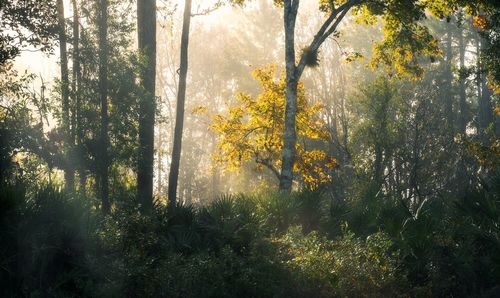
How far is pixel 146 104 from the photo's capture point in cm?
2277

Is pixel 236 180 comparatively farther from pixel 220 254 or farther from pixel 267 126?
pixel 220 254

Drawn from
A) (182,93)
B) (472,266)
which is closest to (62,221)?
(472,266)

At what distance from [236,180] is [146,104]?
2416 centimetres

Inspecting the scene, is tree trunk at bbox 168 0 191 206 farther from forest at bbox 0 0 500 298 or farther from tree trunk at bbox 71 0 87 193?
tree trunk at bbox 71 0 87 193

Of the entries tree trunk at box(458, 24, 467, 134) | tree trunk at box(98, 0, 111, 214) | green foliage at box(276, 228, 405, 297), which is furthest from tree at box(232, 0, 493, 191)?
tree trunk at box(458, 24, 467, 134)

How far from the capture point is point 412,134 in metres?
30.2

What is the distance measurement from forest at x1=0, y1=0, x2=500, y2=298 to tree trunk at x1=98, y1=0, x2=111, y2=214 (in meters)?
0.06

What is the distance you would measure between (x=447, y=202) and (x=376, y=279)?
3.86 m

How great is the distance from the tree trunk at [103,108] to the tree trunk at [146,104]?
1.25 meters

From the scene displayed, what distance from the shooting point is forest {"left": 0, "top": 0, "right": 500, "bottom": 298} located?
31.4 feet

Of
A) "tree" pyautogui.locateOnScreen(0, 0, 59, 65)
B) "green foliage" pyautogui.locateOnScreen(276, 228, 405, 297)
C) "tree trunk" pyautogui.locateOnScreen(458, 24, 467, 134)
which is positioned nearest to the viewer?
"green foliage" pyautogui.locateOnScreen(276, 228, 405, 297)

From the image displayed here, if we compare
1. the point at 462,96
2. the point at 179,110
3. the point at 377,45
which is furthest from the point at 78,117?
the point at 462,96

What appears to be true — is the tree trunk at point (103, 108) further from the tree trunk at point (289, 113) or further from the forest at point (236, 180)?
the tree trunk at point (289, 113)

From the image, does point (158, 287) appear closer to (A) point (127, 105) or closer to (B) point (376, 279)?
(B) point (376, 279)
